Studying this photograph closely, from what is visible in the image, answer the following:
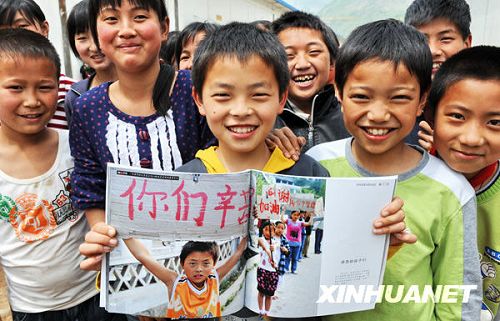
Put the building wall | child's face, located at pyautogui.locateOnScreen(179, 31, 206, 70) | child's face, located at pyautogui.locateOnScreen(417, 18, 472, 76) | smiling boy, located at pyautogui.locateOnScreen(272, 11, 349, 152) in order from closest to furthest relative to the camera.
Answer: smiling boy, located at pyautogui.locateOnScreen(272, 11, 349, 152), child's face, located at pyautogui.locateOnScreen(417, 18, 472, 76), child's face, located at pyautogui.locateOnScreen(179, 31, 206, 70), the building wall

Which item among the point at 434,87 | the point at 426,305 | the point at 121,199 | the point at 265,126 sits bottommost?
the point at 426,305

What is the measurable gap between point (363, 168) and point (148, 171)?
0.65m

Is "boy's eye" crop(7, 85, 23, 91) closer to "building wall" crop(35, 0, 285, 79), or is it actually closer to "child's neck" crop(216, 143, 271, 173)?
"child's neck" crop(216, 143, 271, 173)

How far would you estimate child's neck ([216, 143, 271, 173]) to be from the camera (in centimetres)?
111

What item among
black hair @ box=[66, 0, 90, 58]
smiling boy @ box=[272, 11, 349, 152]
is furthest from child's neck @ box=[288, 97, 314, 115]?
black hair @ box=[66, 0, 90, 58]

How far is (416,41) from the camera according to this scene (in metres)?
1.16

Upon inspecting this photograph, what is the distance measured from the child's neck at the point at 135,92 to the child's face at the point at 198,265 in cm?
53

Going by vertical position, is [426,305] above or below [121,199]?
below

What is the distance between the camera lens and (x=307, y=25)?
1.70 metres

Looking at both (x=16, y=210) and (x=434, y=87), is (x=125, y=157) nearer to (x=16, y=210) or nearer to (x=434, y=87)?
(x=16, y=210)

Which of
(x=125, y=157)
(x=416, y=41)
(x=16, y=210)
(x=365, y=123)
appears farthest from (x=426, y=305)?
(x=16, y=210)

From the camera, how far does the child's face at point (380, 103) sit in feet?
3.51

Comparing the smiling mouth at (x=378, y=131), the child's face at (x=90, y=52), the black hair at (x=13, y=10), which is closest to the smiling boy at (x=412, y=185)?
the smiling mouth at (x=378, y=131)

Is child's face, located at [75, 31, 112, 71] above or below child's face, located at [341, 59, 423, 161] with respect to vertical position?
above
